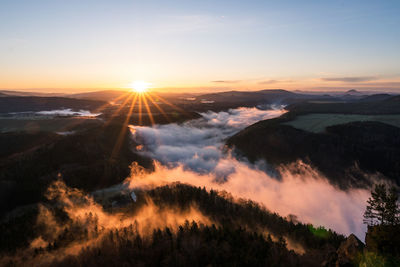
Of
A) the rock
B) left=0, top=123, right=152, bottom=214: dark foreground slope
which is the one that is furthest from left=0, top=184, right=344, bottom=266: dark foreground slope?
left=0, top=123, right=152, bottom=214: dark foreground slope

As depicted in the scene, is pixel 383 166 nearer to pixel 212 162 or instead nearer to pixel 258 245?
pixel 212 162

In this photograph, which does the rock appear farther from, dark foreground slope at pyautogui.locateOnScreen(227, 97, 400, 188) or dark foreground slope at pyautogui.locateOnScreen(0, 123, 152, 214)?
dark foreground slope at pyautogui.locateOnScreen(227, 97, 400, 188)

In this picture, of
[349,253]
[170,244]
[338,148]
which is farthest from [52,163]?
[338,148]

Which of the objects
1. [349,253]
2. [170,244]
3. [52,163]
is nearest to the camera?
[349,253]

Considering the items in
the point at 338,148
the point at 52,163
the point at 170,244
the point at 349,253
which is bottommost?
the point at 338,148

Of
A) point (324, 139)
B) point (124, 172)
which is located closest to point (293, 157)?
point (324, 139)

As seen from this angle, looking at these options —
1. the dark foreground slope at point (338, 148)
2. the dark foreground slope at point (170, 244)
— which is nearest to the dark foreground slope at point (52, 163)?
the dark foreground slope at point (170, 244)

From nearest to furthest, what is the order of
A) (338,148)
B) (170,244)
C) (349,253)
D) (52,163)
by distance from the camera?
(349,253), (170,244), (52,163), (338,148)

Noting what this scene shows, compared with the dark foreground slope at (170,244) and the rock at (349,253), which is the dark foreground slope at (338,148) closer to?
the dark foreground slope at (170,244)

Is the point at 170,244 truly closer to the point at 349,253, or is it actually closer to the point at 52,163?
the point at 349,253
